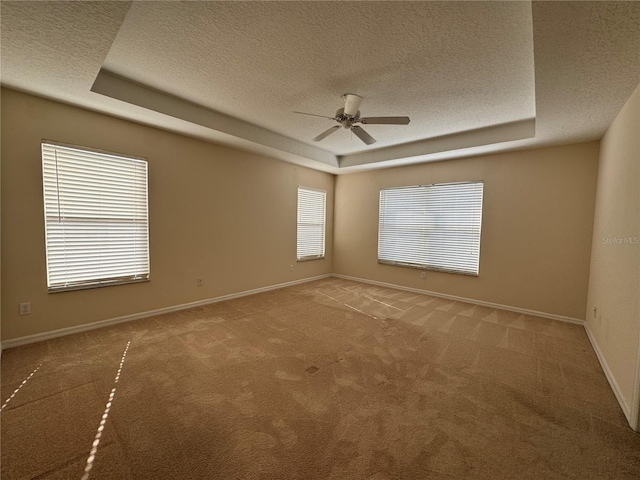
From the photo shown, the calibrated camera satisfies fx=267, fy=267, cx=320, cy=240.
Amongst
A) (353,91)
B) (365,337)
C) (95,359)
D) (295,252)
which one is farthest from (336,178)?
(95,359)

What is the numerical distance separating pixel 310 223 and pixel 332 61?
3878mm

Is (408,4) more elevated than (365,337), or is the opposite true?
(408,4)

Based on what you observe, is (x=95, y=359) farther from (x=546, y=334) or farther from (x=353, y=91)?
(x=546, y=334)

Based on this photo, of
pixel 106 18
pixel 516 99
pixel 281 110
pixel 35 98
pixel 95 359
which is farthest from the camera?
pixel 281 110

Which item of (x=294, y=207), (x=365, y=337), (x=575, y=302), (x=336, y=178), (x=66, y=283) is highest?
(x=336, y=178)

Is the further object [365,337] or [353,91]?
[365,337]

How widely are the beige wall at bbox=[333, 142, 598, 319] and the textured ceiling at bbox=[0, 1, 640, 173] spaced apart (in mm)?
469

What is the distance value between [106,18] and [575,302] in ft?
18.8

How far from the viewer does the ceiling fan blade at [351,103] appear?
279cm

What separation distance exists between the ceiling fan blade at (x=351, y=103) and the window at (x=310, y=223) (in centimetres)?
284

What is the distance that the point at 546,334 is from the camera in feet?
10.8

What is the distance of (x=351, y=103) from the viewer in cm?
283

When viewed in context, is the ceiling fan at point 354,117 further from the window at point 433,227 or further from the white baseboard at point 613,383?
the white baseboard at point 613,383

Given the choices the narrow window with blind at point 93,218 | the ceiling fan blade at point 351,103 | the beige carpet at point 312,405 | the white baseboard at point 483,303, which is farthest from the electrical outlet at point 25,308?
the white baseboard at point 483,303
